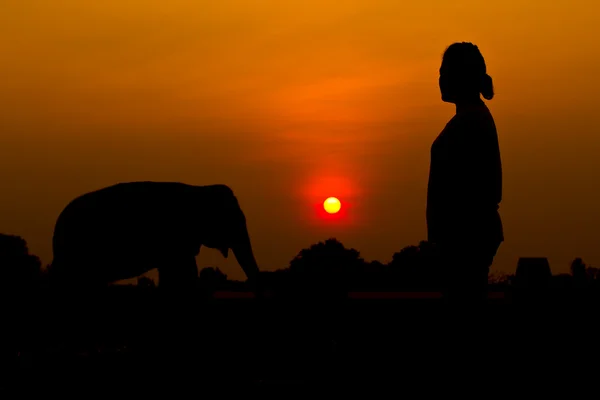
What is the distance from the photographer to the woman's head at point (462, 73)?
29.3 feet

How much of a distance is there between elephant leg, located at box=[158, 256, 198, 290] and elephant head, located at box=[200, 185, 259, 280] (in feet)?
2.58

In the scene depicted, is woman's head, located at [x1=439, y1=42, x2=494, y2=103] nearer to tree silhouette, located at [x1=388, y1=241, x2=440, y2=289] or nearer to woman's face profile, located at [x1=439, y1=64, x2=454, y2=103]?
woman's face profile, located at [x1=439, y1=64, x2=454, y2=103]

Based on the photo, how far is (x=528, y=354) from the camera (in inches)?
387

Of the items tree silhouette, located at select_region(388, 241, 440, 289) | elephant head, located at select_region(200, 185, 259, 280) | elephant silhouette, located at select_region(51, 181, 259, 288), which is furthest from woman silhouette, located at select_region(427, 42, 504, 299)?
elephant head, located at select_region(200, 185, 259, 280)

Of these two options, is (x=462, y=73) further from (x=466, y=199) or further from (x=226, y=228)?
(x=226, y=228)

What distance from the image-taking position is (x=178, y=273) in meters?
13.5

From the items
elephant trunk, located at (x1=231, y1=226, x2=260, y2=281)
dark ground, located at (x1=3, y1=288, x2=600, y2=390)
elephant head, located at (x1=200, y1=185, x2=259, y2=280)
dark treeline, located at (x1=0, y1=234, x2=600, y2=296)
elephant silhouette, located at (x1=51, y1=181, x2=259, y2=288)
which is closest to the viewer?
dark ground, located at (x1=3, y1=288, x2=600, y2=390)

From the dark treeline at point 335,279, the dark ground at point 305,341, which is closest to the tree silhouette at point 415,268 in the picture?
the dark treeline at point 335,279

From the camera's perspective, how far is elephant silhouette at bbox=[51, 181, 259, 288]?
14219 millimetres

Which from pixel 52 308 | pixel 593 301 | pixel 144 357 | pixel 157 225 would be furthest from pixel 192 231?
pixel 593 301

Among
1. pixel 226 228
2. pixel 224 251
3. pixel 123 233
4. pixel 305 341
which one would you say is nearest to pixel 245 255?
pixel 224 251

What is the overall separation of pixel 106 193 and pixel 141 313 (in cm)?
239

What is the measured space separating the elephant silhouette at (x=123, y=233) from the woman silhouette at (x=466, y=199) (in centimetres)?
572

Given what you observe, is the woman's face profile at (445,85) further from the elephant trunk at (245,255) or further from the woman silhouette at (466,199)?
the elephant trunk at (245,255)
